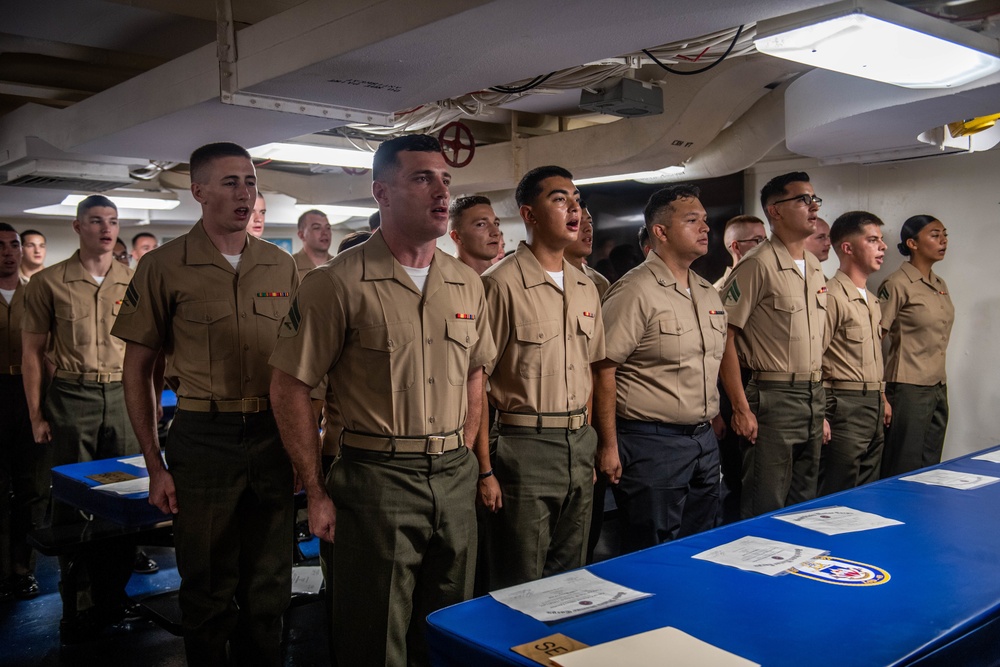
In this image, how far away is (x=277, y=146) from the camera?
559 centimetres

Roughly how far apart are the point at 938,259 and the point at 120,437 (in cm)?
537

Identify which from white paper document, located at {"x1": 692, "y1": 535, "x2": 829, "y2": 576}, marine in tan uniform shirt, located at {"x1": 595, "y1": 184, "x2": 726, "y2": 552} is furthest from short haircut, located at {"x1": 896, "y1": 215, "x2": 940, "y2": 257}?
white paper document, located at {"x1": 692, "y1": 535, "x2": 829, "y2": 576}

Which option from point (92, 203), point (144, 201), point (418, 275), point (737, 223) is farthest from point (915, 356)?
point (144, 201)

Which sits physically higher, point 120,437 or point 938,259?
point 938,259

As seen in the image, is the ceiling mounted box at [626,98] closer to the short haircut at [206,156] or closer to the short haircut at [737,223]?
the short haircut at [737,223]

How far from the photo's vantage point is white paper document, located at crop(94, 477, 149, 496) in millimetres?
3281

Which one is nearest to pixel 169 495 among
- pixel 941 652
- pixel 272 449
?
pixel 272 449

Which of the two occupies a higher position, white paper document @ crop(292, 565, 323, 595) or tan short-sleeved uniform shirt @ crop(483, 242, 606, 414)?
tan short-sleeved uniform shirt @ crop(483, 242, 606, 414)

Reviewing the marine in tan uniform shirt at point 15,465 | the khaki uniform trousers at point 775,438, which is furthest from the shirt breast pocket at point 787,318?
the marine in tan uniform shirt at point 15,465

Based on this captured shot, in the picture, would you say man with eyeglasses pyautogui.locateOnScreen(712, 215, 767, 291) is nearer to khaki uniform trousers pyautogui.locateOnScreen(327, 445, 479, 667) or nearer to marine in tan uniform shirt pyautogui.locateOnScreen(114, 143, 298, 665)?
marine in tan uniform shirt pyautogui.locateOnScreen(114, 143, 298, 665)

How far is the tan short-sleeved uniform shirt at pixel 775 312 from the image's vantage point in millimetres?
4273

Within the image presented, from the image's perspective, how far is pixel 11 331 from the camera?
16.9 ft

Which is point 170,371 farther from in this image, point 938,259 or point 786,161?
point 786,161

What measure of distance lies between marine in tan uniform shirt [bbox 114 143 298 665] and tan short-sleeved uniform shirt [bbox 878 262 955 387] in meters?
4.40
